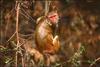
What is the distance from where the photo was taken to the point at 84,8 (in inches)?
181

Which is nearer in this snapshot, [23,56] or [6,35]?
[23,56]

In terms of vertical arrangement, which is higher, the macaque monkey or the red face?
the red face

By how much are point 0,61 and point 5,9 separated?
0.69 meters

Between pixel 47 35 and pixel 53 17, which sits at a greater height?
pixel 53 17

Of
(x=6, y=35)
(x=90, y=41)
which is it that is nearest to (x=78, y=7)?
(x=90, y=41)

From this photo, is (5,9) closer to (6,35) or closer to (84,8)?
(6,35)

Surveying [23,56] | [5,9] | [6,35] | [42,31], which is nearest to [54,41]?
Answer: [42,31]

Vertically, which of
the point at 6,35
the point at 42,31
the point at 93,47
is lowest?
the point at 93,47

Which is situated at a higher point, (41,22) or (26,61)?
(41,22)

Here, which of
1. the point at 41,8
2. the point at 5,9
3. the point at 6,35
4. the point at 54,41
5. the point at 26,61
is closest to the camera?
the point at 54,41

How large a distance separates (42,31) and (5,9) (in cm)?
91

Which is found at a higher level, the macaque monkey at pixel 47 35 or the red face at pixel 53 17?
the red face at pixel 53 17

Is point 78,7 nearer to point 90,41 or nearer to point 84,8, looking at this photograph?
point 84,8

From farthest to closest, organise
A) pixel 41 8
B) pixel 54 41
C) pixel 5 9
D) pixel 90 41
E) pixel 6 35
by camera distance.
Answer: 1. pixel 90 41
2. pixel 41 8
3. pixel 6 35
4. pixel 5 9
5. pixel 54 41
